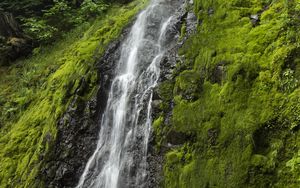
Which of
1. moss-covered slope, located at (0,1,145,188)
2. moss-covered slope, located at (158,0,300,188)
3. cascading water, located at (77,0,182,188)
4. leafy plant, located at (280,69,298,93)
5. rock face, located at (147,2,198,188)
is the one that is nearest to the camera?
moss-covered slope, located at (158,0,300,188)

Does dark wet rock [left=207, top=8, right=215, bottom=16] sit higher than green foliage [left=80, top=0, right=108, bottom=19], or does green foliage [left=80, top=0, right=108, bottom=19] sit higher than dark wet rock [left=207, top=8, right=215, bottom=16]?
green foliage [left=80, top=0, right=108, bottom=19]

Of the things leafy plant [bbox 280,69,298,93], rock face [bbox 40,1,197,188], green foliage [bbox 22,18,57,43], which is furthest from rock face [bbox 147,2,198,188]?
green foliage [bbox 22,18,57,43]

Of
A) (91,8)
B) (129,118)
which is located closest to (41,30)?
(91,8)

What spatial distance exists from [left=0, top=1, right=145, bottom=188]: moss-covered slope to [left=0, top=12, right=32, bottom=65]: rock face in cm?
56

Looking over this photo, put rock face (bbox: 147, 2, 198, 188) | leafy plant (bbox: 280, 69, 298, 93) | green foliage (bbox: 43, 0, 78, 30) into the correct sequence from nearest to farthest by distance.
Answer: leafy plant (bbox: 280, 69, 298, 93) → rock face (bbox: 147, 2, 198, 188) → green foliage (bbox: 43, 0, 78, 30)

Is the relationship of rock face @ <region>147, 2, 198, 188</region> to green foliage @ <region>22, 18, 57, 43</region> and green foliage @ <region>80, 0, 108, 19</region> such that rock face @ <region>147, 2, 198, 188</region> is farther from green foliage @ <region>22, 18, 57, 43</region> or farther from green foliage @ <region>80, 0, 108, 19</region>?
green foliage @ <region>22, 18, 57, 43</region>

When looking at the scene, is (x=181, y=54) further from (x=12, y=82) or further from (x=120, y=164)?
(x=12, y=82)

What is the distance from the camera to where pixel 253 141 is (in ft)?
18.7

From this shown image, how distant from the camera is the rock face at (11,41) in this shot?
1415cm

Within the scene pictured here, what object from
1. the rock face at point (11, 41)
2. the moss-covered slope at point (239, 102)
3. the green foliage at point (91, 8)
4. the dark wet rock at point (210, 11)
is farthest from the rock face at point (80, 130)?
the rock face at point (11, 41)

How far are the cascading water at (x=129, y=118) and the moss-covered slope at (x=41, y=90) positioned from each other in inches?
40.5

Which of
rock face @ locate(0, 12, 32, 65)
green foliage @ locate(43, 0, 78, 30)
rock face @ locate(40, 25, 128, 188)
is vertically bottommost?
rock face @ locate(40, 25, 128, 188)

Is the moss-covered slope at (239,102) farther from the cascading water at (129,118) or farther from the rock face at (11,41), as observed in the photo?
the rock face at (11,41)

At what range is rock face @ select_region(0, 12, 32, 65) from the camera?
14148 millimetres
